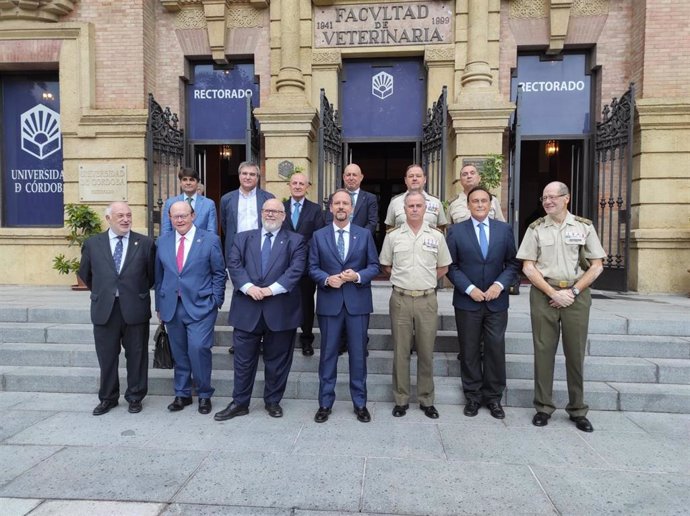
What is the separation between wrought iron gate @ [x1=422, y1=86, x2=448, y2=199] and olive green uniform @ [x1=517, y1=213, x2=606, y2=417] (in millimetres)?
4333

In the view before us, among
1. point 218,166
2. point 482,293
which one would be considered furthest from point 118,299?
point 218,166

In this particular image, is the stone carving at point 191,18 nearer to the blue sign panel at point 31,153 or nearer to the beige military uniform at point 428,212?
the blue sign panel at point 31,153

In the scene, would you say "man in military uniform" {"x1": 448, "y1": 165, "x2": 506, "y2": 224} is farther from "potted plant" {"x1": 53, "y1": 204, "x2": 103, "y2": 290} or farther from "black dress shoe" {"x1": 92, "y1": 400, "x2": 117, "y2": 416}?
"potted plant" {"x1": 53, "y1": 204, "x2": 103, "y2": 290}

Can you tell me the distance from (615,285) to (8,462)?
9.73 m

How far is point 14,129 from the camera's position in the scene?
1027 cm

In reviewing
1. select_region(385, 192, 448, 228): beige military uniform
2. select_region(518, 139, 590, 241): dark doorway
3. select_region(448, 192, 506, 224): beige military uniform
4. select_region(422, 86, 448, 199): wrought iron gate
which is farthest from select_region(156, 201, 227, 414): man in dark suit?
select_region(518, 139, 590, 241): dark doorway

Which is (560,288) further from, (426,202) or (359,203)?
(359,203)

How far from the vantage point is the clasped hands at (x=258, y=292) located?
4.22 m

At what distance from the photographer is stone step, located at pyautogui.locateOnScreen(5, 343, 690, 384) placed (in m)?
5.10

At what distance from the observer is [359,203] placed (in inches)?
211

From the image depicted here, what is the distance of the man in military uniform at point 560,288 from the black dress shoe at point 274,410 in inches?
98.0

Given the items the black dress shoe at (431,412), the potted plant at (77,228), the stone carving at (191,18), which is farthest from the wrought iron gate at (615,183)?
the potted plant at (77,228)

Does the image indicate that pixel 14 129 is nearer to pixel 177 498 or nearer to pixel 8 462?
pixel 8 462

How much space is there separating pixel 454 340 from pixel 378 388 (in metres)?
1.30
